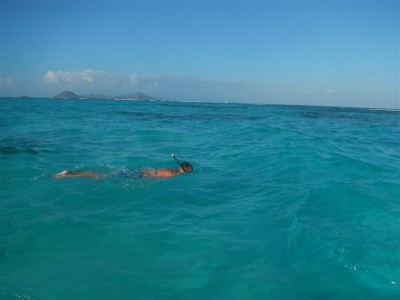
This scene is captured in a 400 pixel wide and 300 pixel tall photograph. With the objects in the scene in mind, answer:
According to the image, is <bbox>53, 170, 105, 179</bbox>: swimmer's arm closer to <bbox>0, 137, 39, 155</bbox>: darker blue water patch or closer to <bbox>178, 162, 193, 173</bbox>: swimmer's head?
<bbox>178, 162, 193, 173</bbox>: swimmer's head

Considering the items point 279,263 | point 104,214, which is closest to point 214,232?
point 279,263

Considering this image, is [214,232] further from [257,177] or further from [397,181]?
[397,181]

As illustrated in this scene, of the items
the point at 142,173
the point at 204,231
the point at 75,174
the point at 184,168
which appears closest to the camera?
the point at 204,231

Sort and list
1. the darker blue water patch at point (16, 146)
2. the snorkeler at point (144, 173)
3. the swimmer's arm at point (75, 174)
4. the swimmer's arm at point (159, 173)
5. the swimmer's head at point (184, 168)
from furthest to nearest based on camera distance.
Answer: the darker blue water patch at point (16, 146), the swimmer's head at point (184, 168), the swimmer's arm at point (159, 173), the snorkeler at point (144, 173), the swimmer's arm at point (75, 174)

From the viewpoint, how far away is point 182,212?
7141mm

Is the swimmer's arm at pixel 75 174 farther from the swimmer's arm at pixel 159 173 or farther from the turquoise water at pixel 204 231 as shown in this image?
the swimmer's arm at pixel 159 173

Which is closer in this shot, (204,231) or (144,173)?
(204,231)

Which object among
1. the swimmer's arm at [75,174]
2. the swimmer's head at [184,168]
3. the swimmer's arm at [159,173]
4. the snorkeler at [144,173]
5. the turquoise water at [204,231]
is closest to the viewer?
the turquoise water at [204,231]

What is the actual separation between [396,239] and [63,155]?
1180cm

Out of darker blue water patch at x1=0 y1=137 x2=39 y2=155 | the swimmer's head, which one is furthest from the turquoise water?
darker blue water patch at x1=0 y1=137 x2=39 y2=155

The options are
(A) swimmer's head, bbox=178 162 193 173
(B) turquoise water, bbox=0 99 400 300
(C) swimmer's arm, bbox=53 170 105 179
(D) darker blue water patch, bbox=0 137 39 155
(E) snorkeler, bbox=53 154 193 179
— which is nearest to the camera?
(B) turquoise water, bbox=0 99 400 300

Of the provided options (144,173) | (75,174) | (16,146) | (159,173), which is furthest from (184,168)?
(16,146)

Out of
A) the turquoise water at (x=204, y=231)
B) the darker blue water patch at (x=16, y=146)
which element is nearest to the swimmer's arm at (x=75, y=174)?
the turquoise water at (x=204, y=231)

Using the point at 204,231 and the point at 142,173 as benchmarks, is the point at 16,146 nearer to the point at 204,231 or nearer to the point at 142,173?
the point at 142,173
